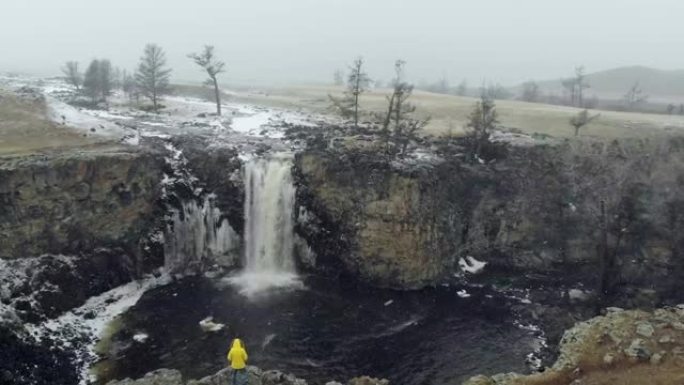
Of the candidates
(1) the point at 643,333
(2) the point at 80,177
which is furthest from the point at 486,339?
(2) the point at 80,177

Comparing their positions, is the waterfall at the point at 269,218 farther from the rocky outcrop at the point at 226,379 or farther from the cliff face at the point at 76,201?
the rocky outcrop at the point at 226,379

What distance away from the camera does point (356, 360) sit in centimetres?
3066

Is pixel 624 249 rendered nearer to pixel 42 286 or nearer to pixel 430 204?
pixel 430 204

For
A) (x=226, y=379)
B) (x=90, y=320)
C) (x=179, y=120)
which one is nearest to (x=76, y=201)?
(x=90, y=320)

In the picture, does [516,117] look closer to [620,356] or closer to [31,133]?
[620,356]

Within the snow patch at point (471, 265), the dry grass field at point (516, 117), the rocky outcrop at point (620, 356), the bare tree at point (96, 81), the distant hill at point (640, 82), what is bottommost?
the snow patch at point (471, 265)

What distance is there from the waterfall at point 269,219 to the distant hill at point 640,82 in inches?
3956

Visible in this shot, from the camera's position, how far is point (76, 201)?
3716 centimetres

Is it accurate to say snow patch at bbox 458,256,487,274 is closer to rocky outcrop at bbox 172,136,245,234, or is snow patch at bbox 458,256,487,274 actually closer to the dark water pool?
the dark water pool

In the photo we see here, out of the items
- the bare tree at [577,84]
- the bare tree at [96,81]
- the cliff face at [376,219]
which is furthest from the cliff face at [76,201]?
the bare tree at [577,84]

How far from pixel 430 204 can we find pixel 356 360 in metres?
14.3

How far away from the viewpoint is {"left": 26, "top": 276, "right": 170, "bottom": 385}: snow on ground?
30.6m

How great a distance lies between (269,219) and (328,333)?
11.5m

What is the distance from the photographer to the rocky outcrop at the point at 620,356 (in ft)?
72.3
